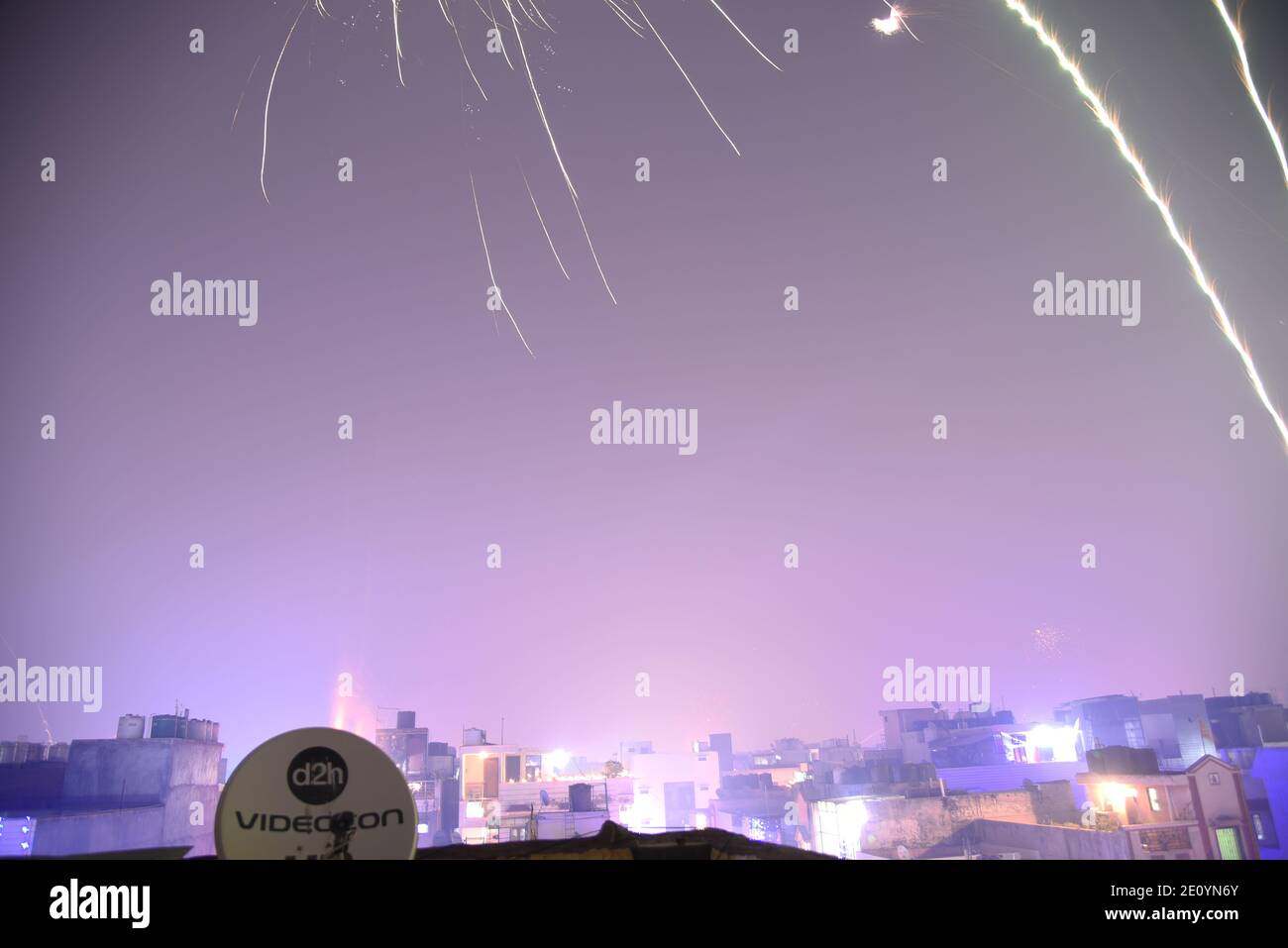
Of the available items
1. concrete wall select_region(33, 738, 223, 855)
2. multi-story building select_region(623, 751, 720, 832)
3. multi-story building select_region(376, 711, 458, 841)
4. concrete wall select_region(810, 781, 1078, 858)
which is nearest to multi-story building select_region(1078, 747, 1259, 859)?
concrete wall select_region(810, 781, 1078, 858)

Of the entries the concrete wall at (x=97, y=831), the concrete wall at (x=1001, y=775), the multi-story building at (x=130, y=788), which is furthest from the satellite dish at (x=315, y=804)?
the concrete wall at (x=1001, y=775)

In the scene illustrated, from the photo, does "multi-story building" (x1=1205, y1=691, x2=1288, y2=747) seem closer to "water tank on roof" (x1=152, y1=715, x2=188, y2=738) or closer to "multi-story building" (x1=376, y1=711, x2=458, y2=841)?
"multi-story building" (x1=376, y1=711, x2=458, y2=841)

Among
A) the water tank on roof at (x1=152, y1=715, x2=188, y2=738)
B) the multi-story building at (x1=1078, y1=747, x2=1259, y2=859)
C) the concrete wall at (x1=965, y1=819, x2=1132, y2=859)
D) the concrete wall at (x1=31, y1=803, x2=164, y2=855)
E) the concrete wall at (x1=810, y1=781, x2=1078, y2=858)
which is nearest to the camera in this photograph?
the concrete wall at (x1=965, y1=819, x2=1132, y2=859)

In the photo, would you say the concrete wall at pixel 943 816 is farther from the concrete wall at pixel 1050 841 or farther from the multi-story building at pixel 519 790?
the multi-story building at pixel 519 790

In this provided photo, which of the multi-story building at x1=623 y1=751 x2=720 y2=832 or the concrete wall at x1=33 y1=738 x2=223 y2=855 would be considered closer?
the concrete wall at x1=33 y1=738 x2=223 y2=855

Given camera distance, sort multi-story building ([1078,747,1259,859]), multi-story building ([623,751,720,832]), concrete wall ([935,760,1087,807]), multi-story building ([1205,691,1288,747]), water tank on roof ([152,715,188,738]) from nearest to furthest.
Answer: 1. multi-story building ([1078,747,1259,859])
2. water tank on roof ([152,715,188,738])
3. concrete wall ([935,760,1087,807])
4. multi-story building ([1205,691,1288,747])
5. multi-story building ([623,751,720,832])

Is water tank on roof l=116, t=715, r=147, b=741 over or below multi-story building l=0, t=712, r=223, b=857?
over
